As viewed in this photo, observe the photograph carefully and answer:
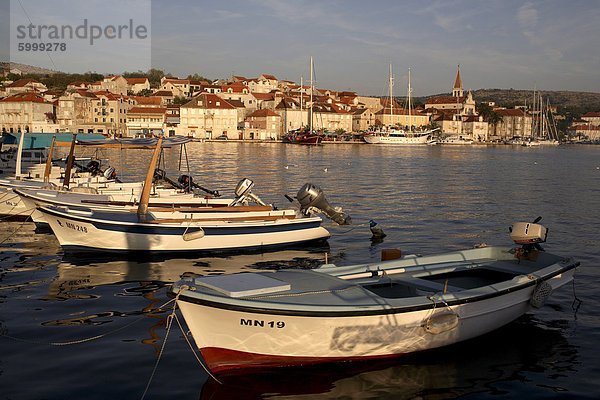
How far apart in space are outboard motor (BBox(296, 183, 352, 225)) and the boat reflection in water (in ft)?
26.4

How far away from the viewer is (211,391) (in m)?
7.61

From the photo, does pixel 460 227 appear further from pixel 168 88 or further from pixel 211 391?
pixel 168 88

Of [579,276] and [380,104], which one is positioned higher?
[380,104]

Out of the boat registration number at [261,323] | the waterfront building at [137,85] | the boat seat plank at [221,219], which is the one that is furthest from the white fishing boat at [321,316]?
the waterfront building at [137,85]

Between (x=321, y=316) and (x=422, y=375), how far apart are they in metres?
2.11

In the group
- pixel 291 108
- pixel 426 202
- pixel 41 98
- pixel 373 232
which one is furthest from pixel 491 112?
pixel 373 232

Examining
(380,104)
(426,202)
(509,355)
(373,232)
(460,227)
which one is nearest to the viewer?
(509,355)

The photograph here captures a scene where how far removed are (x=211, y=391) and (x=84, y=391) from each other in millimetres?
1791

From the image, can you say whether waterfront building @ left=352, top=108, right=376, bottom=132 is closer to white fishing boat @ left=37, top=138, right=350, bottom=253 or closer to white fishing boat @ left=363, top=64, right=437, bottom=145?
white fishing boat @ left=363, top=64, right=437, bottom=145

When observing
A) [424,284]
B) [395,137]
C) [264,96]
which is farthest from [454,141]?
[424,284]

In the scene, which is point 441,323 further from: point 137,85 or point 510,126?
point 510,126

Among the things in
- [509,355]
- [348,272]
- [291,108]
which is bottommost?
[509,355]

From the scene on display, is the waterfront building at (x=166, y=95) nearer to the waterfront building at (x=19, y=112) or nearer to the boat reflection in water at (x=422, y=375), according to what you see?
the waterfront building at (x=19, y=112)

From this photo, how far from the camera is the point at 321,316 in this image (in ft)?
24.8
